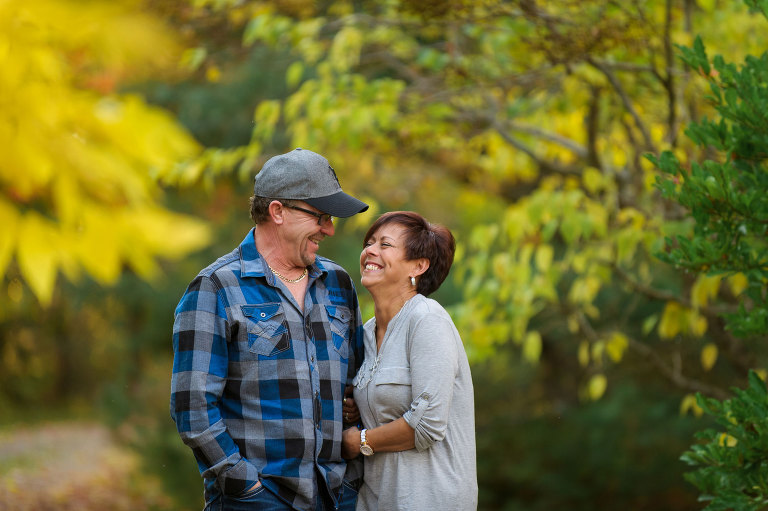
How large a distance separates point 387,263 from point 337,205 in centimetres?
23

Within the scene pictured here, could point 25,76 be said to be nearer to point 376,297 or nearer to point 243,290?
point 243,290

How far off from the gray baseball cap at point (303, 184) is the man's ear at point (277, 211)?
2 centimetres

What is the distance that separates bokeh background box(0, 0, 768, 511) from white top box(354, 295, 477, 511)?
67 centimetres

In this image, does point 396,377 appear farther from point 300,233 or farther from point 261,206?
point 261,206

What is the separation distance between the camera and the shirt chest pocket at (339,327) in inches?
94.6

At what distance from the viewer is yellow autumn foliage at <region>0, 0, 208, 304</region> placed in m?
0.97

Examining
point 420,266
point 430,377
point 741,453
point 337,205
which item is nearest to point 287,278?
point 337,205

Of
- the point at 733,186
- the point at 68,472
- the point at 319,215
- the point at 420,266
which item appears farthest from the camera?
the point at 68,472

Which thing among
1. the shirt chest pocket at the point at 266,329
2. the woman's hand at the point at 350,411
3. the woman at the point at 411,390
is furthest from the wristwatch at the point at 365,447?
the shirt chest pocket at the point at 266,329

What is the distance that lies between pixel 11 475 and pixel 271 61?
6.23 meters

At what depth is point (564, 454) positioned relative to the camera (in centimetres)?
638

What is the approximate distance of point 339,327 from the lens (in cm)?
243

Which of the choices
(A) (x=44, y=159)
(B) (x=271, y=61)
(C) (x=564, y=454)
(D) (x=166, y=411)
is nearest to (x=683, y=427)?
(C) (x=564, y=454)

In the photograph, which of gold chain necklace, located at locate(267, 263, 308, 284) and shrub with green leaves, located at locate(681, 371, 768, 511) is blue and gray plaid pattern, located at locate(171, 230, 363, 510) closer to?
gold chain necklace, located at locate(267, 263, 308, 284)
